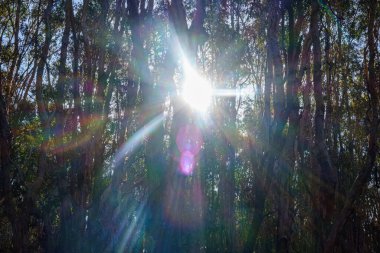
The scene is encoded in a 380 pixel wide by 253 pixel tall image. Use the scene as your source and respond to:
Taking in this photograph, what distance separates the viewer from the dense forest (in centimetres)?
687

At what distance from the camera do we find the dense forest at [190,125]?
22.5ft

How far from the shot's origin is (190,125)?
8.00m

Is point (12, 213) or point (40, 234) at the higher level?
point (12, 213)

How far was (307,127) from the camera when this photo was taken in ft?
41.4

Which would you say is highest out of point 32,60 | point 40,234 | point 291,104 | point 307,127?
point 32,60

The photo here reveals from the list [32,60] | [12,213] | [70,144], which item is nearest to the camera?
[12,213]

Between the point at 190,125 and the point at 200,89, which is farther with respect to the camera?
the point at 200,89

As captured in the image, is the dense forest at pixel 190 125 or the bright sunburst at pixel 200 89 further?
the bright sunburst at pixel 200 89

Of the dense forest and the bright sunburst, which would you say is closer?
the dense forest

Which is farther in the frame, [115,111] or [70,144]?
[115,111]

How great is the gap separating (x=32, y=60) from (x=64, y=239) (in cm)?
757

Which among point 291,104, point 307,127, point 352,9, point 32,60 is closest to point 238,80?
point 307,127

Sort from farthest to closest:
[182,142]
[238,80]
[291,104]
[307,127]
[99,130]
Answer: [238,80]
[307,127]
[99,130]
[182,142]
[291,104]

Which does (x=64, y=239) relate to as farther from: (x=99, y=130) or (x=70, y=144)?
(x=99, y=130)
